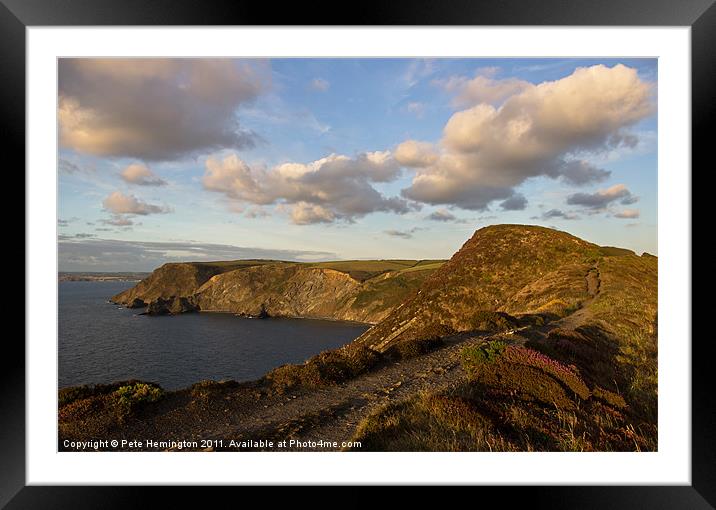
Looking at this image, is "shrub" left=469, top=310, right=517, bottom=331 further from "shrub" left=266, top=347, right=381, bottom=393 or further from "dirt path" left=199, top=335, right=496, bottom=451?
"shrub" left=266, top=347, right=381, bottom=393

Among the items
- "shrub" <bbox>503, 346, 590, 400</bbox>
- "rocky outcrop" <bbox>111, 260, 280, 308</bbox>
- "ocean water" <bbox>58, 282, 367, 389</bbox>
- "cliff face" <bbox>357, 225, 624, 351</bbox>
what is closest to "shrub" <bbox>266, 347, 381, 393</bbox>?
"shrub" <bbox>503, 346, 590, 400</bbox>

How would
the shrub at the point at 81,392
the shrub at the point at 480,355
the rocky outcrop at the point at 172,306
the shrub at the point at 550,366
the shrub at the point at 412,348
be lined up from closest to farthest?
the shrub at the point at 550,366, the shrub at the point at 81,392, the shrub at the point at 480,355, the shrub at the point at 412,348, the rocky outcrop at the point at 172,306

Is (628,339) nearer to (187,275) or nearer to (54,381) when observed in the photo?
(54,381)

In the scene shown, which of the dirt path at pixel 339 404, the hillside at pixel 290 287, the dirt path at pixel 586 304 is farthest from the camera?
the hillside at pixel 290 287

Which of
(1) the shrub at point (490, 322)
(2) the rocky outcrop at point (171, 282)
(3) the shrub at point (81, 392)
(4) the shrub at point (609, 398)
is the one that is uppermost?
(4) the shrub at point (609, 398)

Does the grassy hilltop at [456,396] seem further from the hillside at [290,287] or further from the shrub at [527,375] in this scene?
the hillside at [290,287]

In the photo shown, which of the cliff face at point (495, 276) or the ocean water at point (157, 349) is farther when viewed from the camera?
the ocean water at point (157, 349)
